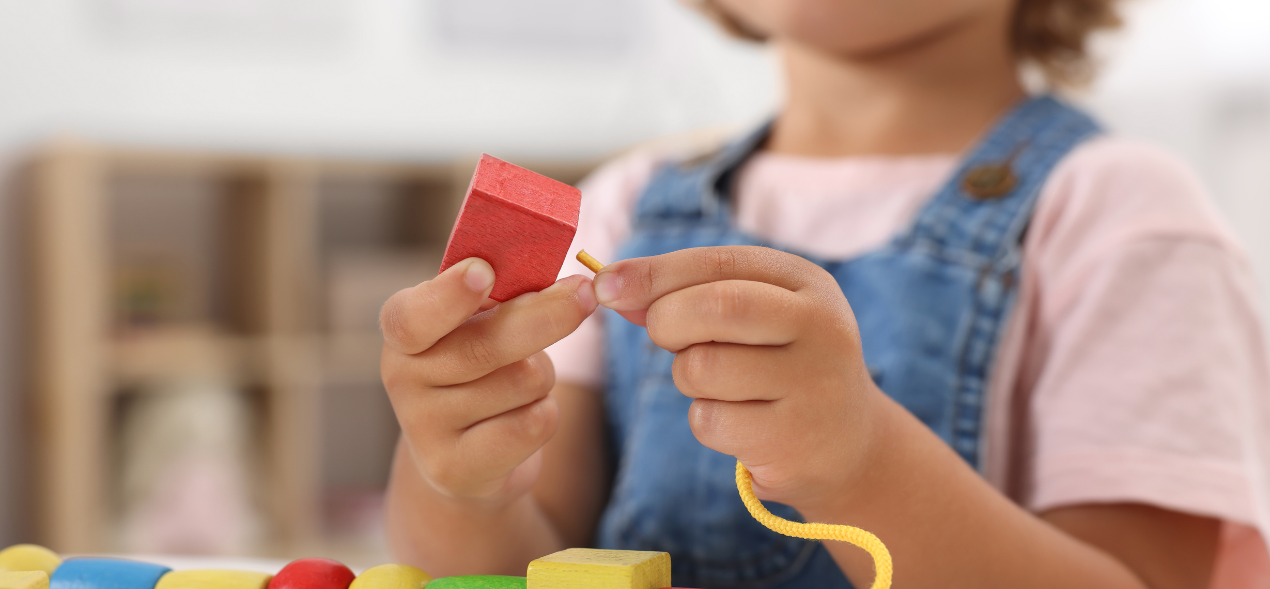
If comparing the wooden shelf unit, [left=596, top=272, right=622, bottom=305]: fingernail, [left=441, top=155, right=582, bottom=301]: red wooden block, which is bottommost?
the wooden shelf unit

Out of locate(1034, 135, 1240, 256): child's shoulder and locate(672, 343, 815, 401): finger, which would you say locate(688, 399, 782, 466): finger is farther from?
locate(1034, 135, 1240, 256): child's shoulder

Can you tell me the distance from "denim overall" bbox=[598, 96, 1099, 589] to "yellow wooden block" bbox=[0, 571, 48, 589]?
0.98 feet

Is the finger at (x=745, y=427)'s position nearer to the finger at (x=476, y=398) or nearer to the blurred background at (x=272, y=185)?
the finger at (x=476, y=398)

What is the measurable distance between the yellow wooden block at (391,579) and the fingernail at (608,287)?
0.12 metres

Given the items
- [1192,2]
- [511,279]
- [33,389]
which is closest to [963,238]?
[511,279]

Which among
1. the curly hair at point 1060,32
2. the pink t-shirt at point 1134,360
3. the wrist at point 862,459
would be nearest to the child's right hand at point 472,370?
the wrist at point 862,459

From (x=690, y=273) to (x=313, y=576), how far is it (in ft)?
0.58

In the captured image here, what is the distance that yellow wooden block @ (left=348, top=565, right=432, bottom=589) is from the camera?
1.13ft

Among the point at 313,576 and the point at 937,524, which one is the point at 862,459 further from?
the point at 313,576

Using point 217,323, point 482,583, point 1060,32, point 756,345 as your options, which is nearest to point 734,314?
point 756,345

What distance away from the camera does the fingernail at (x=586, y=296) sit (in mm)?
336

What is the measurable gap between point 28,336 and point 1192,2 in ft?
8.28

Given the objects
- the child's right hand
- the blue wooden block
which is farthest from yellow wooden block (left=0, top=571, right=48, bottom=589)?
the child's right hand

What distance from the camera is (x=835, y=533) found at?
33 cm
